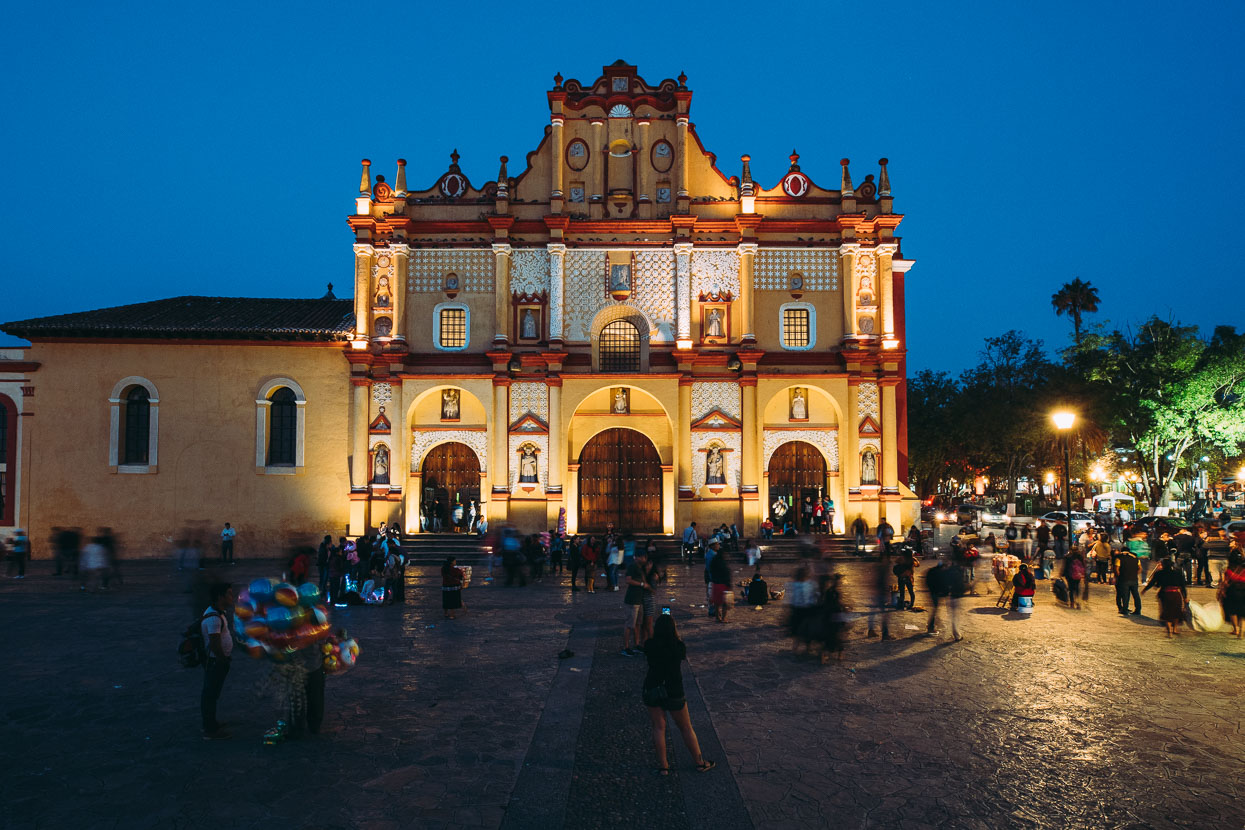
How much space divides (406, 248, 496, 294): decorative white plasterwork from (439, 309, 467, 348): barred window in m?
0.99

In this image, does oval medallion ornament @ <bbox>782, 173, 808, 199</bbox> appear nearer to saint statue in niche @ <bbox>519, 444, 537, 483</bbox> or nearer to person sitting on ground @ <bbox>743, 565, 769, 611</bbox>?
saint statue in niche @ <bbox>519, 444, 537, 483</bbox>

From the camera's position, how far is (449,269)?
31000 millimetres

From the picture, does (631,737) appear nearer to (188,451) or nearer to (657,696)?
(657,696)

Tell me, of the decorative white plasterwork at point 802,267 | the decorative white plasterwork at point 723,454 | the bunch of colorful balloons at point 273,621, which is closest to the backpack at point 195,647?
the bunch of colorful balloons at point 273,621

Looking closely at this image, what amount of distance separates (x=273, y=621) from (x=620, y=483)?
23.4m

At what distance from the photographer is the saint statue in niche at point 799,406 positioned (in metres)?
30.9

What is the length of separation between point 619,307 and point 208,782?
82.2 feet

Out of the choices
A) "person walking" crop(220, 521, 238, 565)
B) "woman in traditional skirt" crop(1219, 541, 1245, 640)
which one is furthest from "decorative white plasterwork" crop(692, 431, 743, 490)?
"person walking" crop(220, 521, 238, 565)

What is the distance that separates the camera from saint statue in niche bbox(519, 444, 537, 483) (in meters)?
29.9

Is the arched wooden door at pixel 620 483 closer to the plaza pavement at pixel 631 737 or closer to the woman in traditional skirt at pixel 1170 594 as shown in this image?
the plaza pavement at pixel 631 737

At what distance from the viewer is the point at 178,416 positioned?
29.8 metres

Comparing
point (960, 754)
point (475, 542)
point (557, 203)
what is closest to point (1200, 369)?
point (557, 203)

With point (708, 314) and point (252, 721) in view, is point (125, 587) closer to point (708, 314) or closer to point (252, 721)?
point (252, 721)

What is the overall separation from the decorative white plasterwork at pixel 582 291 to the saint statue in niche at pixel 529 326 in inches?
48.0
